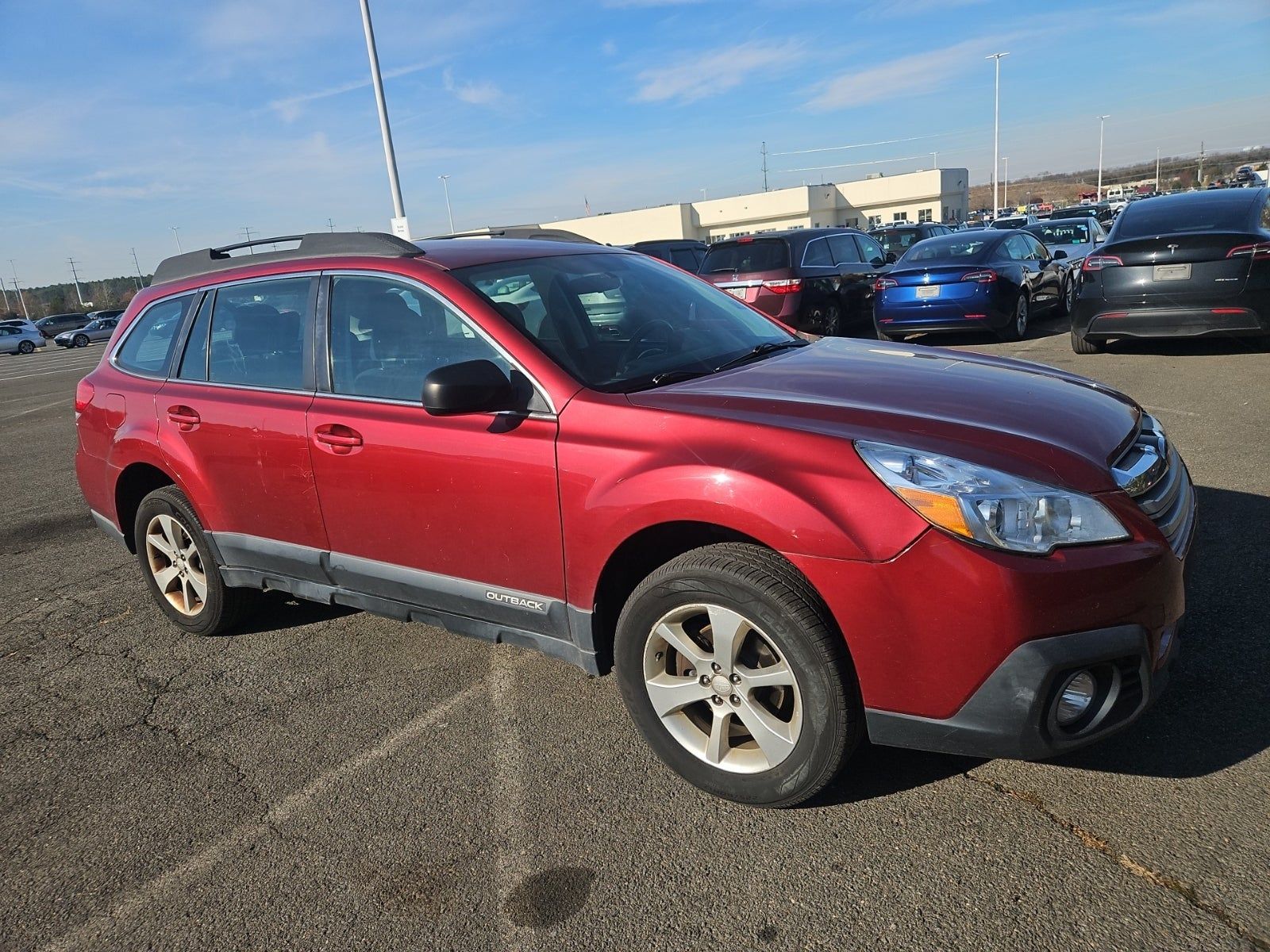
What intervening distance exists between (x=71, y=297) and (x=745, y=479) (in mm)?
127040

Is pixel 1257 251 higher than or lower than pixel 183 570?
higher

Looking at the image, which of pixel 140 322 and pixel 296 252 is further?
pixel 140 322

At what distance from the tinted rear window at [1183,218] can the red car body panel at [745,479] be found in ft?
21.4

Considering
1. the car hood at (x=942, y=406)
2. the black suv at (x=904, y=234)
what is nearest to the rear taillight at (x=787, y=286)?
the car hood at (x=942, y=406)

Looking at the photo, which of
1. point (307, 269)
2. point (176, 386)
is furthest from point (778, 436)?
point (176, 386)

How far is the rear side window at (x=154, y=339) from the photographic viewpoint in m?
4.29

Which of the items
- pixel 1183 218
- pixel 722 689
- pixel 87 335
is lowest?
pixel 87 335

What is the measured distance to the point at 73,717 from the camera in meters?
3.66

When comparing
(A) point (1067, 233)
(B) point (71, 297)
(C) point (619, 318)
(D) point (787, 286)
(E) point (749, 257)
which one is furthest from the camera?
(B) point (71, 297)

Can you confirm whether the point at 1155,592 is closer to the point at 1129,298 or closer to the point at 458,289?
the point at 458,289

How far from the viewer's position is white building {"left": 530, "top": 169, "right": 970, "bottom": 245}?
7588cm

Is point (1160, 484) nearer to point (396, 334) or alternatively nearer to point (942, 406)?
point (942, 406)

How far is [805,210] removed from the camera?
7581 centimetres

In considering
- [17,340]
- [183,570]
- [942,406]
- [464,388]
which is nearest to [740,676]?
[942,406]
